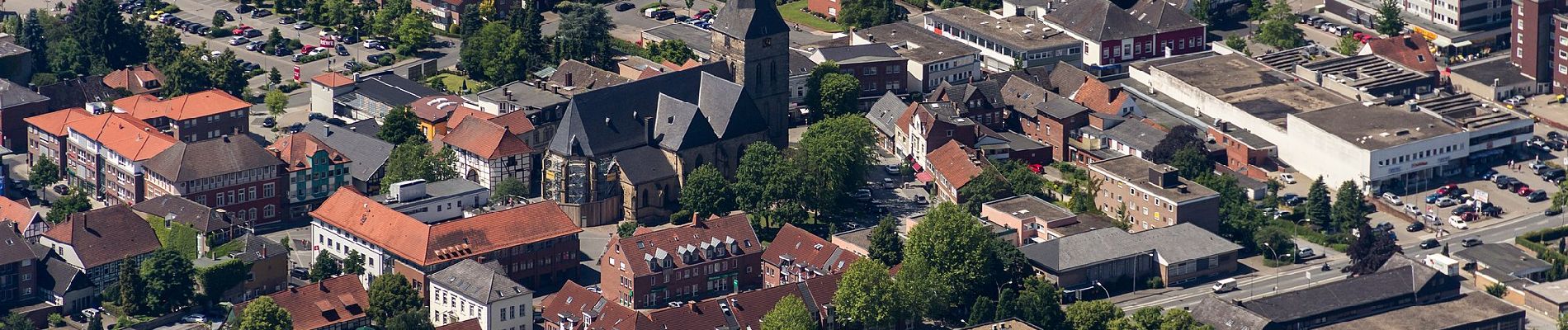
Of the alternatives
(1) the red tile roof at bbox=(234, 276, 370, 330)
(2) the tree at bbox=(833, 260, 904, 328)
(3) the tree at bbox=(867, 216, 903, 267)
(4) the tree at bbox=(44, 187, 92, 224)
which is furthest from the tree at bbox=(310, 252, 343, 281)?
(3) the tree at bbox=(867, 216, 903, 267)

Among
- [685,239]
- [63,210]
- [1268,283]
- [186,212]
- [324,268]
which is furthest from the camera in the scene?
[63,210]

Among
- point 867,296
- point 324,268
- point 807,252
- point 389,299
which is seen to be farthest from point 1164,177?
point 324,268

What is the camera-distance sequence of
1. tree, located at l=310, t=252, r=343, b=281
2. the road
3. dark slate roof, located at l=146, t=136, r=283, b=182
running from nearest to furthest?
the road
tree, located at l=310, t=252, r=343, b=281
dark slate roof, located at l=146, t=136, r=283, b=182

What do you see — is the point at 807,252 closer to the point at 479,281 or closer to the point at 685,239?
the point at 685,239

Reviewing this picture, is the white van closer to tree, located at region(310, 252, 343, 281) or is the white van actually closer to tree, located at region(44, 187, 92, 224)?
tree, located at region(310, 252, 343, 281)

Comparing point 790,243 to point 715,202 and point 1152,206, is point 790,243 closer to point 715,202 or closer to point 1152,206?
point 715,202

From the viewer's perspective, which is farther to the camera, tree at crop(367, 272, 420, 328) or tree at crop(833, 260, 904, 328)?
tree at crop(367, 272, 420, 328)
